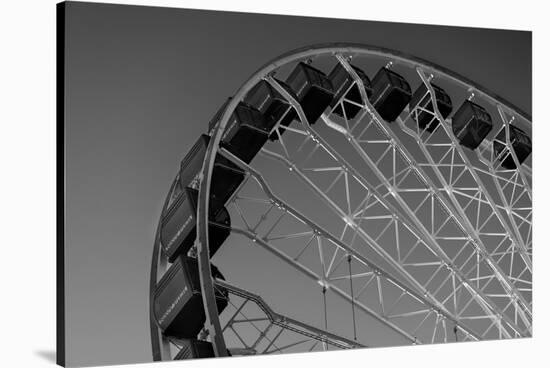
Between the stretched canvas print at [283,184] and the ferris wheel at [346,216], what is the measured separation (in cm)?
4

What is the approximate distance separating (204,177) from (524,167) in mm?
6748

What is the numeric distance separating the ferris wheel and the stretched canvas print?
0.04 m

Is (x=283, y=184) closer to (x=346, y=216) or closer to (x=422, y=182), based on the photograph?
(x=346, y=216)

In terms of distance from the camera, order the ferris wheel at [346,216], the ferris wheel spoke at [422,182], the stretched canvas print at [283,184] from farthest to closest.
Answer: the ferris wheel spoke at [422,182]
the ferris wheel at [346,216]
the stretched canvas print at [283,184]

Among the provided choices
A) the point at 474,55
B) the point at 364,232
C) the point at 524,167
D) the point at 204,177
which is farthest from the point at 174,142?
the point at 524,167

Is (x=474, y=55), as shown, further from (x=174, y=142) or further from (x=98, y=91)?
(x=98, y=91)

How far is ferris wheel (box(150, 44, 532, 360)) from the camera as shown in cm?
1720

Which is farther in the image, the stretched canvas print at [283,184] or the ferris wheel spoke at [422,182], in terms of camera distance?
the ferris wheel spoke at [422,182]

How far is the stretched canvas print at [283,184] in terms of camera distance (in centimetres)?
1554

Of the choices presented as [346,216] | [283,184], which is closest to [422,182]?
[346,216]

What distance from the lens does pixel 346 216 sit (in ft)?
63.2

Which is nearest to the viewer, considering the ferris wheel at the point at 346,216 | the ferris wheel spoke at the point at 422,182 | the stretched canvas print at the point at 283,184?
the stretched canvas print at the point at 283,184

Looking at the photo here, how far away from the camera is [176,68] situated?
657 inches

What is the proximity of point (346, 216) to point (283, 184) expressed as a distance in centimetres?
139
